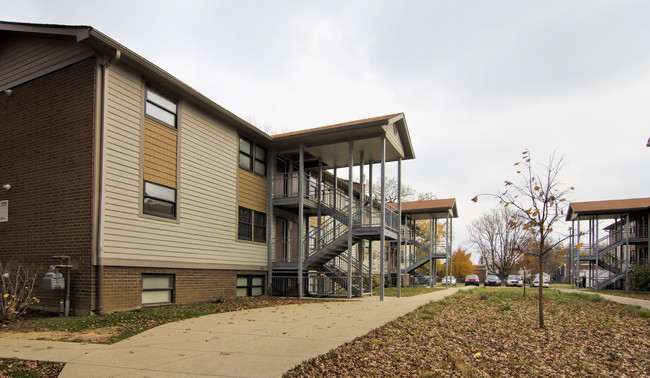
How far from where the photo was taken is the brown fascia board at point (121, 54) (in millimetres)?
11156

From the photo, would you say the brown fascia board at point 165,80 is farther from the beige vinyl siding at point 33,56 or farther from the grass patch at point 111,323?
the grass patch at point 111,323

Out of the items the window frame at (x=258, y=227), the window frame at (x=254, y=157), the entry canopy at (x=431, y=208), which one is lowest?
the window frame at (x=258, y=227)

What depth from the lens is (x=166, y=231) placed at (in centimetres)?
1351

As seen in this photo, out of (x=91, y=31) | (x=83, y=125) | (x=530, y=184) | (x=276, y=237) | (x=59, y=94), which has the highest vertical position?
(x=91, y=31)

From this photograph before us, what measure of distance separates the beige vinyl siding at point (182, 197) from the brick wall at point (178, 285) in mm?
261

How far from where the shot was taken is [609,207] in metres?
33.4

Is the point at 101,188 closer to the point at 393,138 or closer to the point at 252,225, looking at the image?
the point at 252,225

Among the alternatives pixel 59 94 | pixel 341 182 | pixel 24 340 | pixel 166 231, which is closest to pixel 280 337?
pixel 24 340

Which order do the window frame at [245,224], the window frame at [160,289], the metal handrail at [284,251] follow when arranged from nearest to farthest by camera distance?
the window frame at [160,289], the window frame at [245,224], the metal handrail at [284,251]

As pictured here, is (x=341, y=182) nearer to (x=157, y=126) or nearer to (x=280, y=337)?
(x=157, y=126)

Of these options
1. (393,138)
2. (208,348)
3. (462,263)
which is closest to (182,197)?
(208,348)

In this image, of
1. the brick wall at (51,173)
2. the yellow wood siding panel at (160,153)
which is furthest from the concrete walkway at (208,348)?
the yellow wood siding panel at (160,153)

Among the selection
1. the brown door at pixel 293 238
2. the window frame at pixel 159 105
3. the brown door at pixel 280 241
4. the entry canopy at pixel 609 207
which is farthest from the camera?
the entry canopy at pixel 609 207

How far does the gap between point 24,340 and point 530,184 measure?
10779 mm
